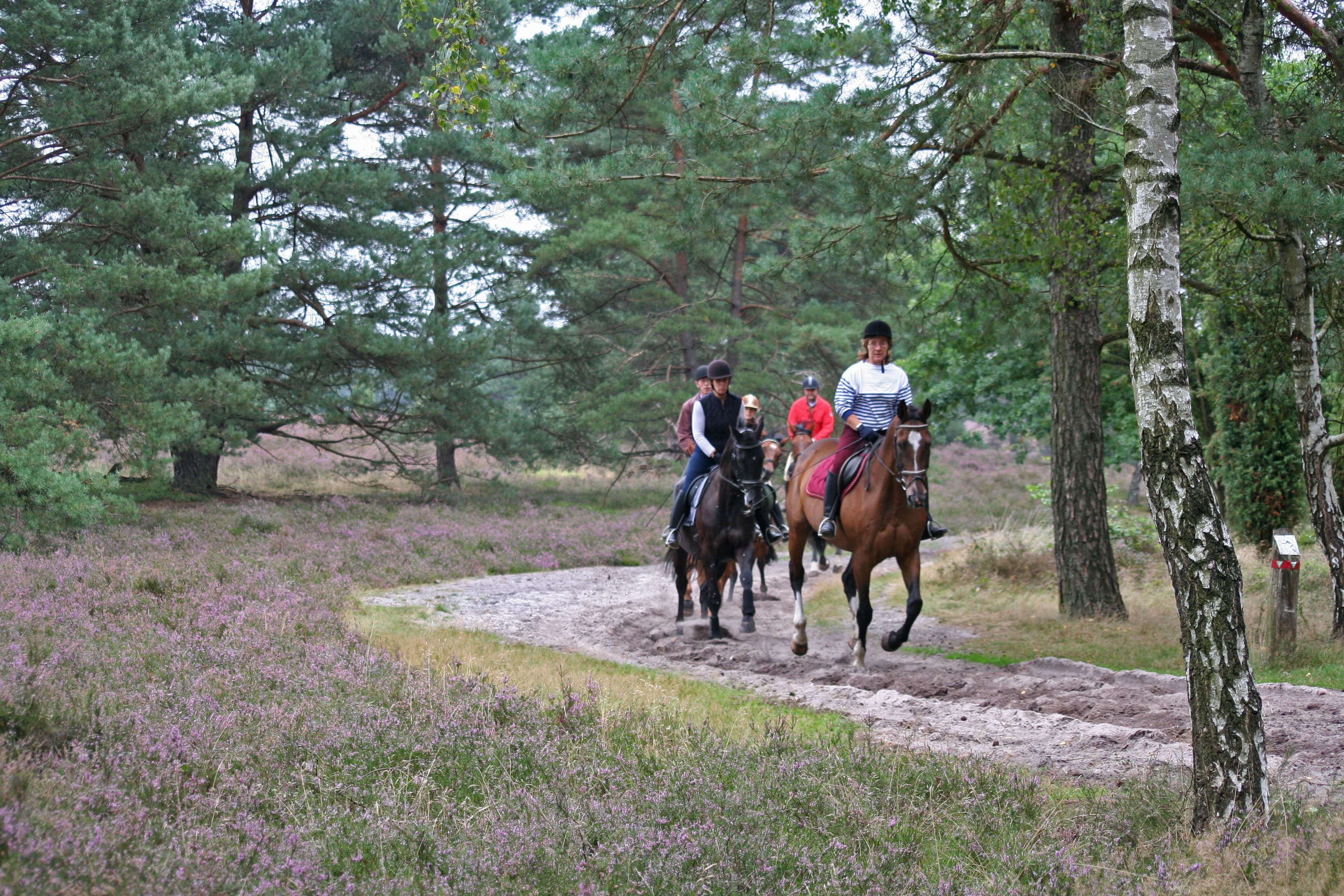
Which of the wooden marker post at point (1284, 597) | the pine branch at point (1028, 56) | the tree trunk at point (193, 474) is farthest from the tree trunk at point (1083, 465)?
the tree trunk at point (193, 474)

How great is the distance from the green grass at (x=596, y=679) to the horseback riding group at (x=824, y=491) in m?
2.14

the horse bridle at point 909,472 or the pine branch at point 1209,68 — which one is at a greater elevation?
the pine branch at point 1209,68

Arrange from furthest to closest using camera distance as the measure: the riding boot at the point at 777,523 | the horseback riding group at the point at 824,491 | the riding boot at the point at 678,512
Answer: the riding boot at the point at 777,523 → the riding boot at the point at 678,512 → the horseback riding group at the point at 824,491

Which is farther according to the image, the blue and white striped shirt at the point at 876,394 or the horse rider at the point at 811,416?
the horse rider at the point at 811,416

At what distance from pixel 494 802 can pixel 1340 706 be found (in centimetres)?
583

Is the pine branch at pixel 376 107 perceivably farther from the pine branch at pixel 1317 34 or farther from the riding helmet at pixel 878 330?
the pine branch at pixel 1317 34

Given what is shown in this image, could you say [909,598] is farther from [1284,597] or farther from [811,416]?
[811,416]

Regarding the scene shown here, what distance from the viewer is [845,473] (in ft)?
34.8

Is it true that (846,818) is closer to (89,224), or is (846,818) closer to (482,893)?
(482,893)

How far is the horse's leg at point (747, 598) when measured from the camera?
39.3ft

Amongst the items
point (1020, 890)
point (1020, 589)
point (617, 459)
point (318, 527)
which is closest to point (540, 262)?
point (617, 459)

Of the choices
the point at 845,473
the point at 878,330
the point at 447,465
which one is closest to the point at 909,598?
the point at 845,473

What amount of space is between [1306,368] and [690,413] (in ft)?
22.7

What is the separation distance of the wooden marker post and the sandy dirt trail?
1462 millimetres
